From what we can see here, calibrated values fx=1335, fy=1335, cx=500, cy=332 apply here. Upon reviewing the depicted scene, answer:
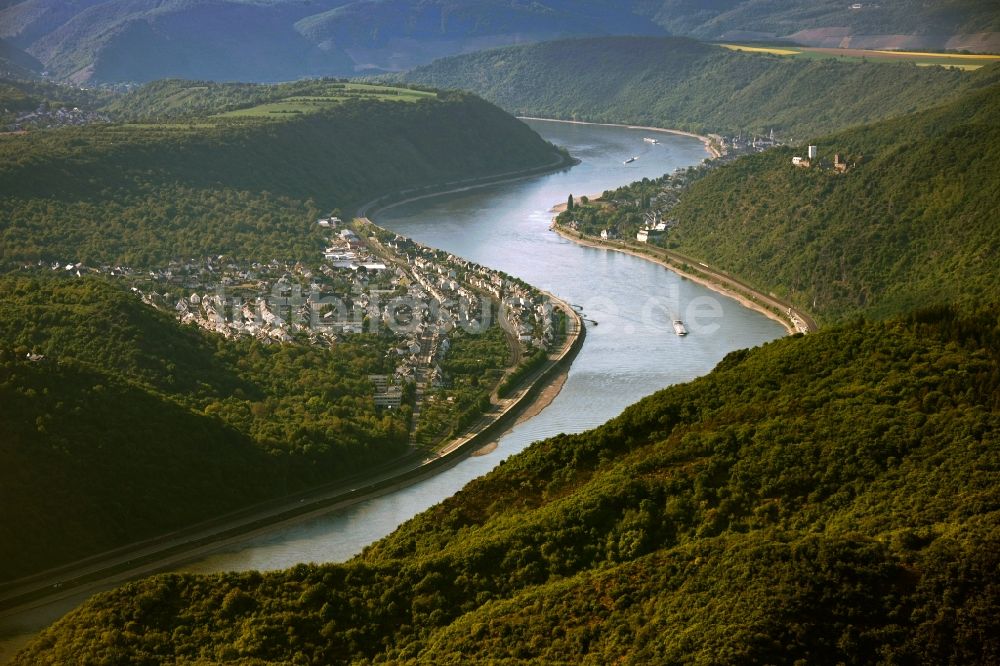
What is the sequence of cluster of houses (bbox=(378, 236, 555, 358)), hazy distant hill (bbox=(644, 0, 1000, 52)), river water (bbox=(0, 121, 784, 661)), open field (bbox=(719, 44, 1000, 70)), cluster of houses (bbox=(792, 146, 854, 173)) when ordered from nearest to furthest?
river water (bbox=(0, 121, 784, 661)) → cluster of houses (bbox=(378, 236, 555, 358)) → cluster of houses (bbox=(792, 146, 854, 173)) → open field (bbox=(719, 44, 1000, 70)) → hazy distant hill (bbox=(644, 0, 1000, 52))

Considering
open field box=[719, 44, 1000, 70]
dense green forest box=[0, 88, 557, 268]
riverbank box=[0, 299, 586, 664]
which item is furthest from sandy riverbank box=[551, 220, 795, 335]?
open field box=[719, 44, 1000, 70]

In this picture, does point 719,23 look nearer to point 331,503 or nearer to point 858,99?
point 858,99

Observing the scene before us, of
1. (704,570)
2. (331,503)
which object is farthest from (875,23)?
(704,570)

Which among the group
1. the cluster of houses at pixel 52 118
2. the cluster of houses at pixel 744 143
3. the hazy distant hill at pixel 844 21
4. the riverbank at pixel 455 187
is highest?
the hazy distant hill at pixel 844 21

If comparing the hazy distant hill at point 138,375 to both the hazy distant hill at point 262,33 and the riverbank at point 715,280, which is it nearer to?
the riverbank at point 715,280

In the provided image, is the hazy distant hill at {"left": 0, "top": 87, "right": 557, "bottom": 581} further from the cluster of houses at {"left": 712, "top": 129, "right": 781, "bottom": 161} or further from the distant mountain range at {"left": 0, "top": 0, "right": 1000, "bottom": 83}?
the distant mountain range at {"left": 0, "top": 0, "right": 1000, "bottom": 83}

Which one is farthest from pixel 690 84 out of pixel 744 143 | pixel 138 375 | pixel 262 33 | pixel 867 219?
pixel 138 375

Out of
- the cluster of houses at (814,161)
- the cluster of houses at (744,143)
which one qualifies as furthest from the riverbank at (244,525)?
the cluster of houses at (744,143)
